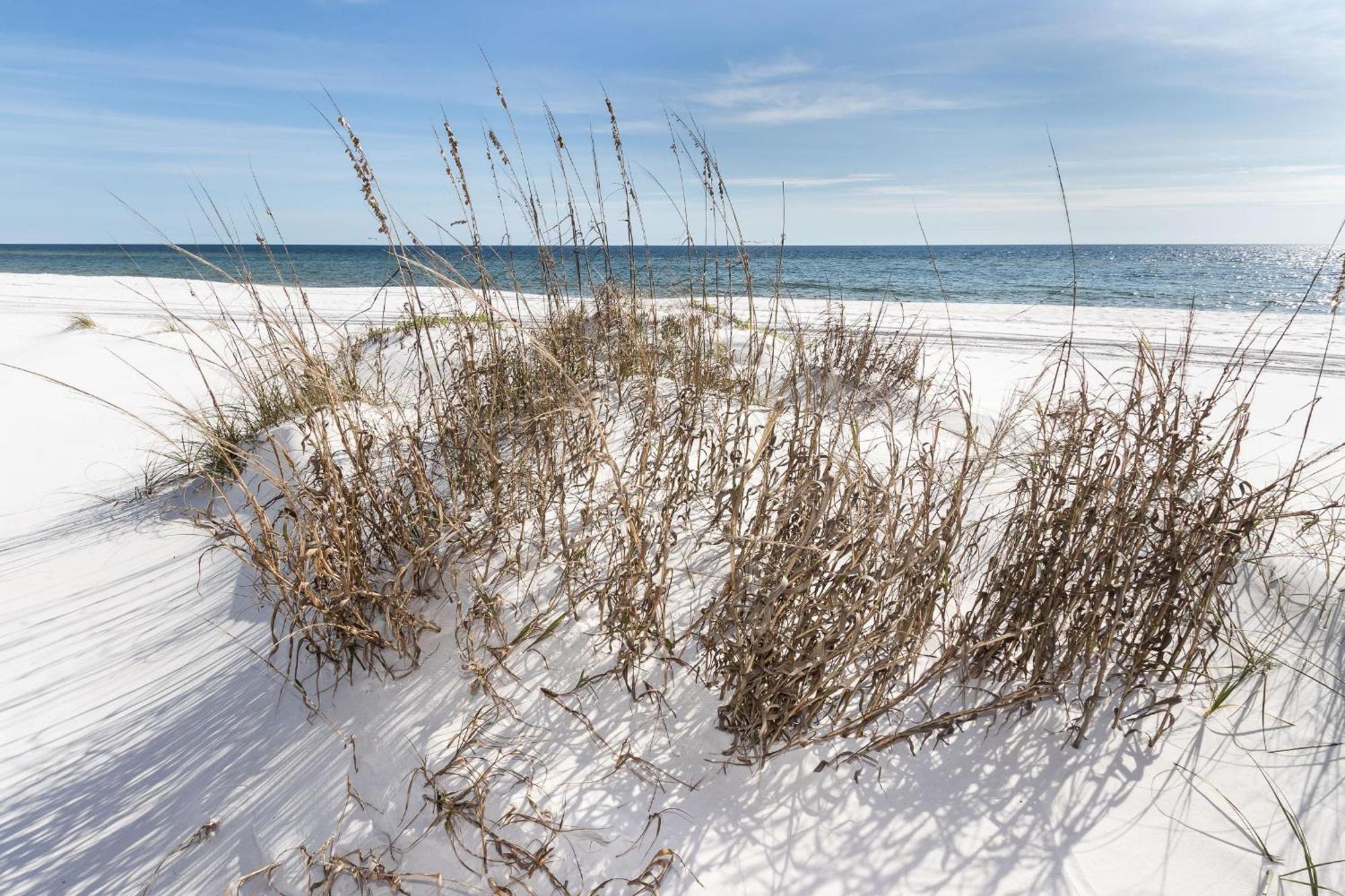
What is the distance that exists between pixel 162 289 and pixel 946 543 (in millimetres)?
17861

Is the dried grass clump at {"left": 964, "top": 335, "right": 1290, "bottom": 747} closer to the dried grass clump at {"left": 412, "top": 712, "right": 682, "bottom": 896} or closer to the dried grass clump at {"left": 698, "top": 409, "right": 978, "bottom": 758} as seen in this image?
the dried grass clump at {"left": 698, "top": 409, "right": 978, "bottom": 758}

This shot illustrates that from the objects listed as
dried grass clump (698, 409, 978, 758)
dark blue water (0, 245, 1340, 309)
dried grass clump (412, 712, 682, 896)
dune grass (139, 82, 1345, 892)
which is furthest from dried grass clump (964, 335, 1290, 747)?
dark blue water (0, 245, 1340, 309)

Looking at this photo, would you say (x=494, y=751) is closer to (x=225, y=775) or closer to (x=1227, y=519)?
(x=225, y=775)

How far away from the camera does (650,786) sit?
1.53m

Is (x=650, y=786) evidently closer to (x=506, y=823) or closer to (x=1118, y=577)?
(x=506, y=823)

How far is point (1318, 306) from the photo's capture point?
14.9 meters

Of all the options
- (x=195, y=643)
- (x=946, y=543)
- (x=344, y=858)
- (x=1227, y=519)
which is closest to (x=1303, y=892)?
(x=1227, y=519)

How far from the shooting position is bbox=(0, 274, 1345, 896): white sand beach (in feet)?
4.59

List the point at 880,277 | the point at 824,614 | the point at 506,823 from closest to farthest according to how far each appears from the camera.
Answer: the point at 506,823 → the point at 824,614 → the point at 880,277

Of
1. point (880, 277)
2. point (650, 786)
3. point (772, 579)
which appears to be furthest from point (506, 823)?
point (880, 277)

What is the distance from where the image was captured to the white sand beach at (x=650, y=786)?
1.40 meters

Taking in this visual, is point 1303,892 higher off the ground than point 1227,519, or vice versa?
point 1227,519

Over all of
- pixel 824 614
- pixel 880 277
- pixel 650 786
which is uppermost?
pixel 880 277

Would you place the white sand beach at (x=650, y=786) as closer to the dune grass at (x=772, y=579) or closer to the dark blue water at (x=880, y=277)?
the dune grass at (x=772, y=579)
